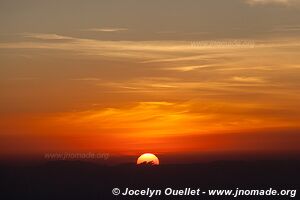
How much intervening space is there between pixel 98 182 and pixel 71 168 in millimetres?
360

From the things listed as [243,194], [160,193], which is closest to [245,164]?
[243,194]

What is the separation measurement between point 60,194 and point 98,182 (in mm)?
476

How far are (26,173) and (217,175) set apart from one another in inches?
89.4

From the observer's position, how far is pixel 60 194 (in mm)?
9367

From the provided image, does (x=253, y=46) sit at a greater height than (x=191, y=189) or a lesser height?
greater

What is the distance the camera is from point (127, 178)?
9.22 metres

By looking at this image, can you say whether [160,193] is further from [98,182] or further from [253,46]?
[253,46]

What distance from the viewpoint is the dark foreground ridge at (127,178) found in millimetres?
9070

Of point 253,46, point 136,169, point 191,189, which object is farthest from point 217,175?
point 253,46

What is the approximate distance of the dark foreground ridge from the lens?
9.07 metres

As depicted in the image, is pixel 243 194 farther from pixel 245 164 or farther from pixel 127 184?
pixel 127 184

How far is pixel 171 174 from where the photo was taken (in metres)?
9.14

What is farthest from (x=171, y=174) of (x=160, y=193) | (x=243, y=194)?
(x=243, y=194)

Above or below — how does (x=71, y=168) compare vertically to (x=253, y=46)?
below
